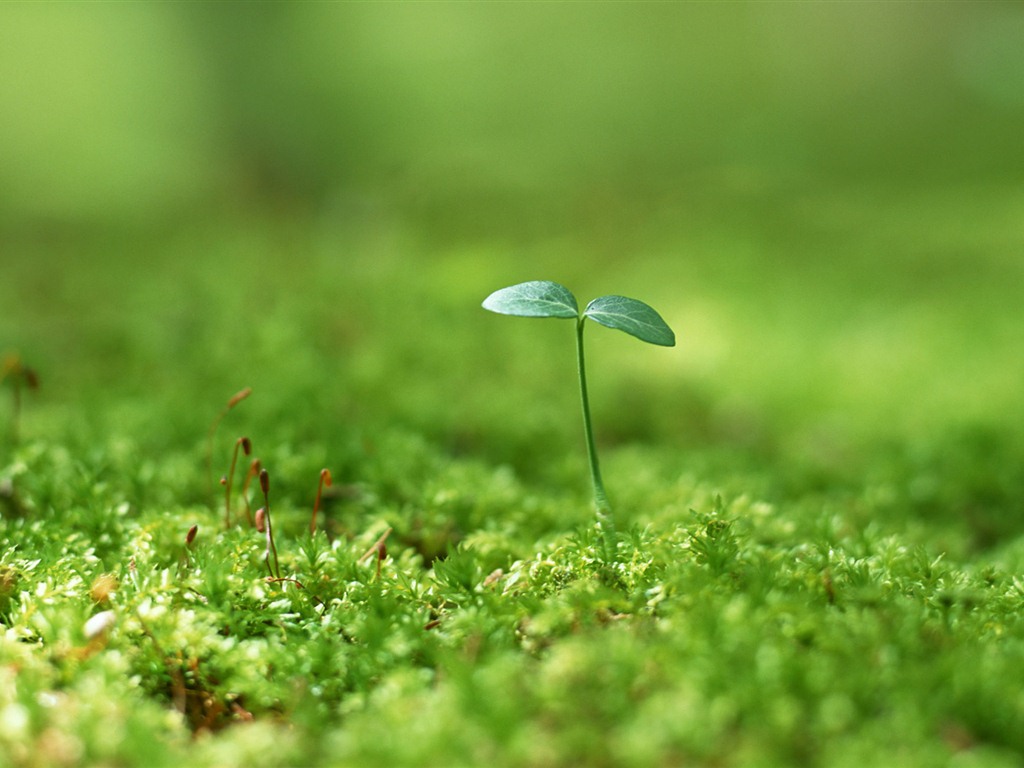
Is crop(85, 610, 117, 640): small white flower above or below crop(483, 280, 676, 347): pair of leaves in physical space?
below

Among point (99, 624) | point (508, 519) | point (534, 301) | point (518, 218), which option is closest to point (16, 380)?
point (99, 624)

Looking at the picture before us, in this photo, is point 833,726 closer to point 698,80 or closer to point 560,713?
point 560,713

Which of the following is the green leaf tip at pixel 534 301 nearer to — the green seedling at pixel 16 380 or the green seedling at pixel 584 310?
the green seedling at pixel 584 310

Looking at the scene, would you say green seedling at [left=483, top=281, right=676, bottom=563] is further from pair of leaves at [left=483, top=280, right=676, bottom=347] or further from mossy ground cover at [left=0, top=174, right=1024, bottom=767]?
mossy ground cover at [left=0, top=174, right=1024, bottom=767]

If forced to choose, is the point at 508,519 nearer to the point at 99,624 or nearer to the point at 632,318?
the point at 632,318

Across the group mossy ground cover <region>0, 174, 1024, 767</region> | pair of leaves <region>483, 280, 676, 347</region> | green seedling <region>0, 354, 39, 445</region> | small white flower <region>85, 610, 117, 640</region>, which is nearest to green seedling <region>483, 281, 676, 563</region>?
pair of leaves <region>483, 280, 676, 347</region>
